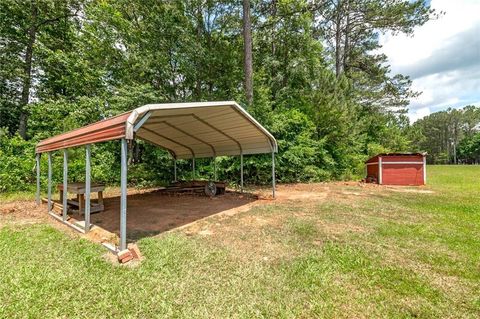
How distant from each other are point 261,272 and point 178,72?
10989mm

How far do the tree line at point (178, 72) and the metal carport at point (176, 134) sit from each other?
2687 millimetres

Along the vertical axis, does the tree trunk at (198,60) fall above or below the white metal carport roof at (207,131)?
above

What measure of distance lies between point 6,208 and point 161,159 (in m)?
6.17

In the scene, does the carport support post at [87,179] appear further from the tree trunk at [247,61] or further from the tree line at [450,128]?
the tree line at [450,128]

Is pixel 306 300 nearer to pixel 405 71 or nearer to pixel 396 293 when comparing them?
pixel 396 293

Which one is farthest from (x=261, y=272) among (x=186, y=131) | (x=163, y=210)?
(x=186, y=131)

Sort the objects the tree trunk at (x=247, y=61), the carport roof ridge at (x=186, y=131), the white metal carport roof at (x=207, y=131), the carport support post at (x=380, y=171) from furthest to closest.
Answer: the tree trunk at (x=247, y=61)
the carport support post at (x=380, y=171)
the white metal carport roof at (x=207, y=131)
the carport roof ridge at (x=186, y=131)

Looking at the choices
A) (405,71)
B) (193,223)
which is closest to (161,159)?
(193,223)

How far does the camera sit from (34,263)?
3.47 metres

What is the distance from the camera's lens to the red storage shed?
1076 centimetres

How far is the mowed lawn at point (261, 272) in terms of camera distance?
2.44 meters

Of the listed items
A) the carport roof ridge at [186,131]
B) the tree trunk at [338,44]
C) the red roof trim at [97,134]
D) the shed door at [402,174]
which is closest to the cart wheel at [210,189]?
the carport roof ridge at [186,131]

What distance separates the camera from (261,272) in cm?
314

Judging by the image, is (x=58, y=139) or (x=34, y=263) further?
(x=58, y=139)
